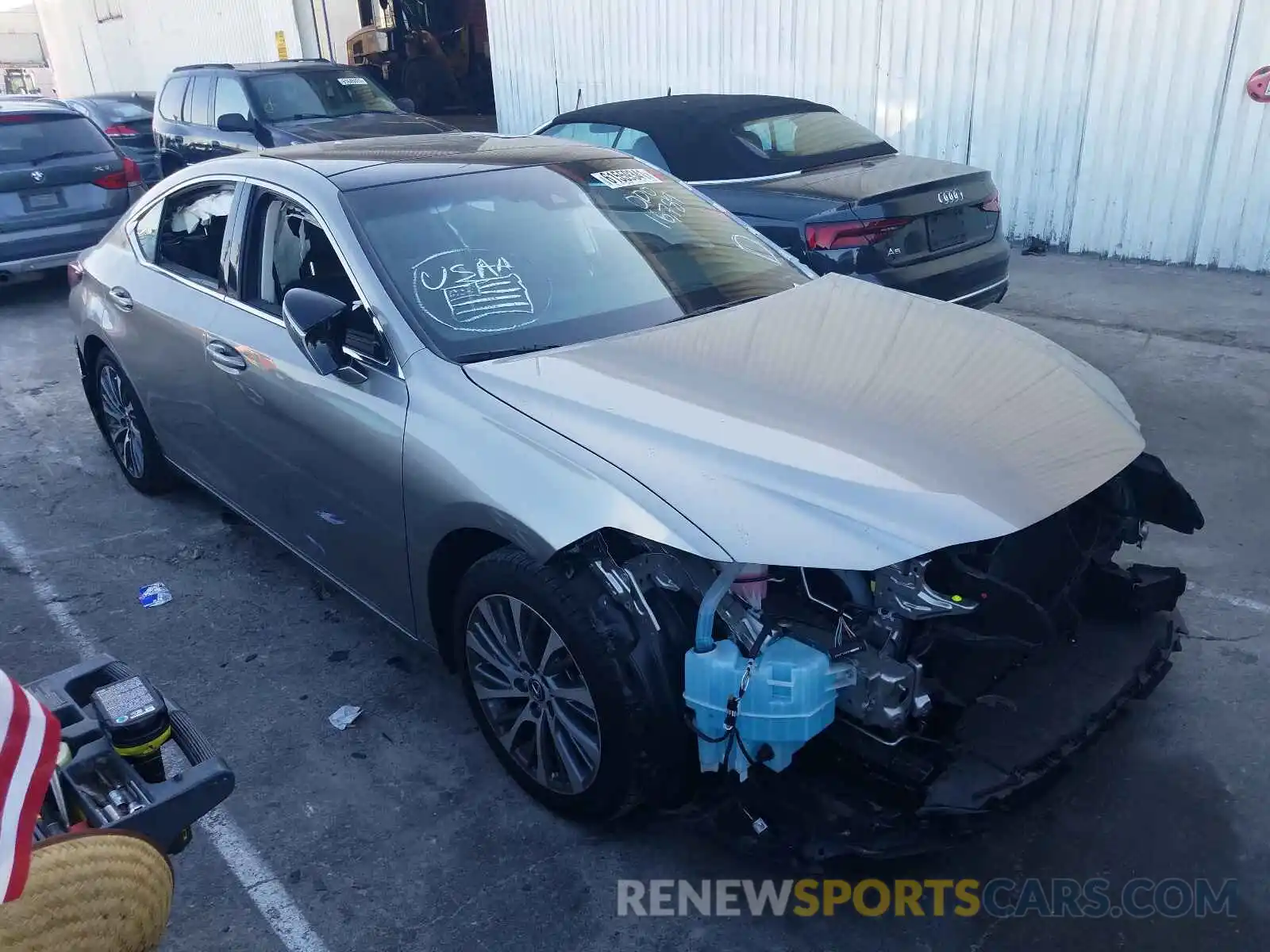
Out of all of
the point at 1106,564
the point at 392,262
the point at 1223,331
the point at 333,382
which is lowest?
the point at 1223,331

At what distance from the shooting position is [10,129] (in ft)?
28.1

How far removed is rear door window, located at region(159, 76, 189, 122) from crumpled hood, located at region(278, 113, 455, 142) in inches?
83.1

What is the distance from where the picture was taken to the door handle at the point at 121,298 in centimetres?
448

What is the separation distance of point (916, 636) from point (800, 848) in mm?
582

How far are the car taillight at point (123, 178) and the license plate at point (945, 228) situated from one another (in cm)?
732

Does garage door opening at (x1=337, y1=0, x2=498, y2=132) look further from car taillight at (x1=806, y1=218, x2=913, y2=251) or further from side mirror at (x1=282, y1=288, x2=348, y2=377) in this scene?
side mirror at (x1=282, y1=288, x2=348, y2=377)

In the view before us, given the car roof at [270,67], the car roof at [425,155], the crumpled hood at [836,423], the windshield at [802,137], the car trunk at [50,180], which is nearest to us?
the crumpled hood at [836,423]

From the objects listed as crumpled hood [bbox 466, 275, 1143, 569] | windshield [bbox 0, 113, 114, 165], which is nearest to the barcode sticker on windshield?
crumpled hood [bbox 466, 275, 1143, 569]

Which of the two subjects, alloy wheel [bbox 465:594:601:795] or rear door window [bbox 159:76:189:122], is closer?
alloy wheel [bbox 465:594:601:795]

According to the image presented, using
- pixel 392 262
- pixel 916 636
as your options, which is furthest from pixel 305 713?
pixel 916 636

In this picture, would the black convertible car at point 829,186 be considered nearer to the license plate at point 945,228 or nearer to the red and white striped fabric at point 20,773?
the license plate at point 945,228

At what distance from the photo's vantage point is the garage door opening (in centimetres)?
2075


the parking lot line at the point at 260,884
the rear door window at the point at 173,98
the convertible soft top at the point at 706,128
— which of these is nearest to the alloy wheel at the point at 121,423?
the parking lot line at the point at 260,884

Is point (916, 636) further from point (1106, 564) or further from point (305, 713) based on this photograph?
point (305, 713)
